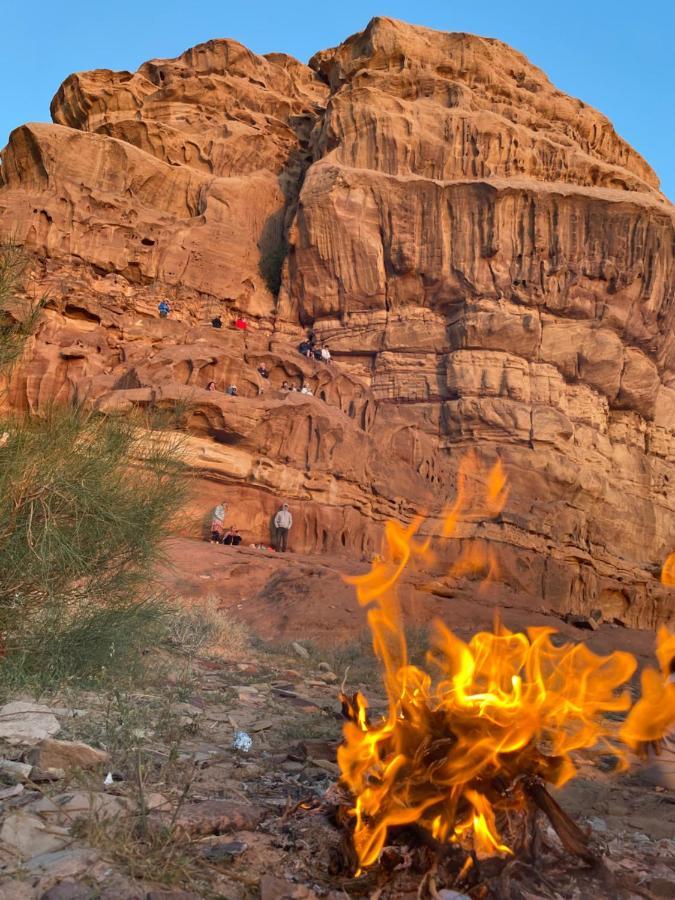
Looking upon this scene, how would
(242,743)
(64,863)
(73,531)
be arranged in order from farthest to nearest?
1. (73,531)
2. (242,743)
3. (64,863)

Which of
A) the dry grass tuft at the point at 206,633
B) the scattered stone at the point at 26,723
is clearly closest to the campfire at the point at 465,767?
the scattered stone at the point at 26,723

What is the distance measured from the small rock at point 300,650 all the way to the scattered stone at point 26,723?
587 cm

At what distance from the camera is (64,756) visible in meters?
3.72

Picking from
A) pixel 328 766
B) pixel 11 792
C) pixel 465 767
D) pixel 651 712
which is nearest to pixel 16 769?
pixel 11 792

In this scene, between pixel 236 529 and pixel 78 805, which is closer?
pixel 78 805

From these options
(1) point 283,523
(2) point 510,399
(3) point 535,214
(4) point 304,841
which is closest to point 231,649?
(4) point 304,841

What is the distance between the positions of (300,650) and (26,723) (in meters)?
6.50

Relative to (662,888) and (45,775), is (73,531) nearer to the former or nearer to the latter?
(45,775)

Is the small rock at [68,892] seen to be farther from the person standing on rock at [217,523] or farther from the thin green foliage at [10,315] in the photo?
the person standing on rock at [217,523]

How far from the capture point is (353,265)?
2878 centimetres

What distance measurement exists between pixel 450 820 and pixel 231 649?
279 inches

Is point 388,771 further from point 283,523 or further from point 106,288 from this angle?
point 106,288

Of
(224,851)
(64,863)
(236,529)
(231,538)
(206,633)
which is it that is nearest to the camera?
(64,863)

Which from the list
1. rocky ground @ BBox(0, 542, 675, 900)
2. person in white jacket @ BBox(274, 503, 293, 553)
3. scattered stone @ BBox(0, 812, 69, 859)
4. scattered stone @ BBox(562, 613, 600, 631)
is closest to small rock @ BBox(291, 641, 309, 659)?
rocky ground @ BBox(0, 542, 675, 900)
